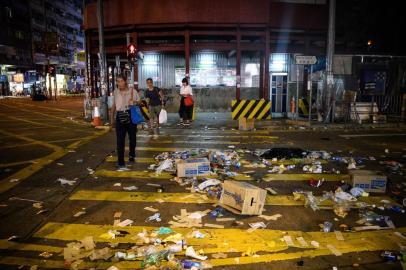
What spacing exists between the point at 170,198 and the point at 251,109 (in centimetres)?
1139

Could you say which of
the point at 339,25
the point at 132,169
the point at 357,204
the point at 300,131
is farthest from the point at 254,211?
the point at 339,25

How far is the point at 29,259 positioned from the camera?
14.2 feet

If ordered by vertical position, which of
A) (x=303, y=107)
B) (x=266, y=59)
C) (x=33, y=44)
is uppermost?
(x=33, y=44)

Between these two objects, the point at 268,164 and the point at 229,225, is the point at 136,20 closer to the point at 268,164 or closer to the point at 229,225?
the point at 268,164

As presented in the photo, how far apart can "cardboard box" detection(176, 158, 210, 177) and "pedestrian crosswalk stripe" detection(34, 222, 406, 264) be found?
255 cm

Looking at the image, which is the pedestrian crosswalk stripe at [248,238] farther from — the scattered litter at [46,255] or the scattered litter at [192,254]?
the scattered litter at [46,255]

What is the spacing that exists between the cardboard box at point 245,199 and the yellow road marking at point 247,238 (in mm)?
549

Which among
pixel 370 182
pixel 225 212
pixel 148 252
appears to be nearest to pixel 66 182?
pixel 225 212

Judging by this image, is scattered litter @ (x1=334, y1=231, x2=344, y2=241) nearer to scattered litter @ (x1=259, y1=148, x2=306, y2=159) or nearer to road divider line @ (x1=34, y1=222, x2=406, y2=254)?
road divider line @ (x1=34, y1=222, x2=406, y2=254)

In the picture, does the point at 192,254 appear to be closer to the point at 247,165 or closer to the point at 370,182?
the point at 370,182

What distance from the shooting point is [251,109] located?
17.3 meters

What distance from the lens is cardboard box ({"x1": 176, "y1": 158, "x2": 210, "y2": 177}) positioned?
7.70 m

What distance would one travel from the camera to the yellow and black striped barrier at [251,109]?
56.4ft

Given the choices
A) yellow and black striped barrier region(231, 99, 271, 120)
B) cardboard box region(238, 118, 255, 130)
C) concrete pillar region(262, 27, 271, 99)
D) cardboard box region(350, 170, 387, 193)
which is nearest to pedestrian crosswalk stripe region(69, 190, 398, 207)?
cardboard box region(350, 170, 387, 193)
